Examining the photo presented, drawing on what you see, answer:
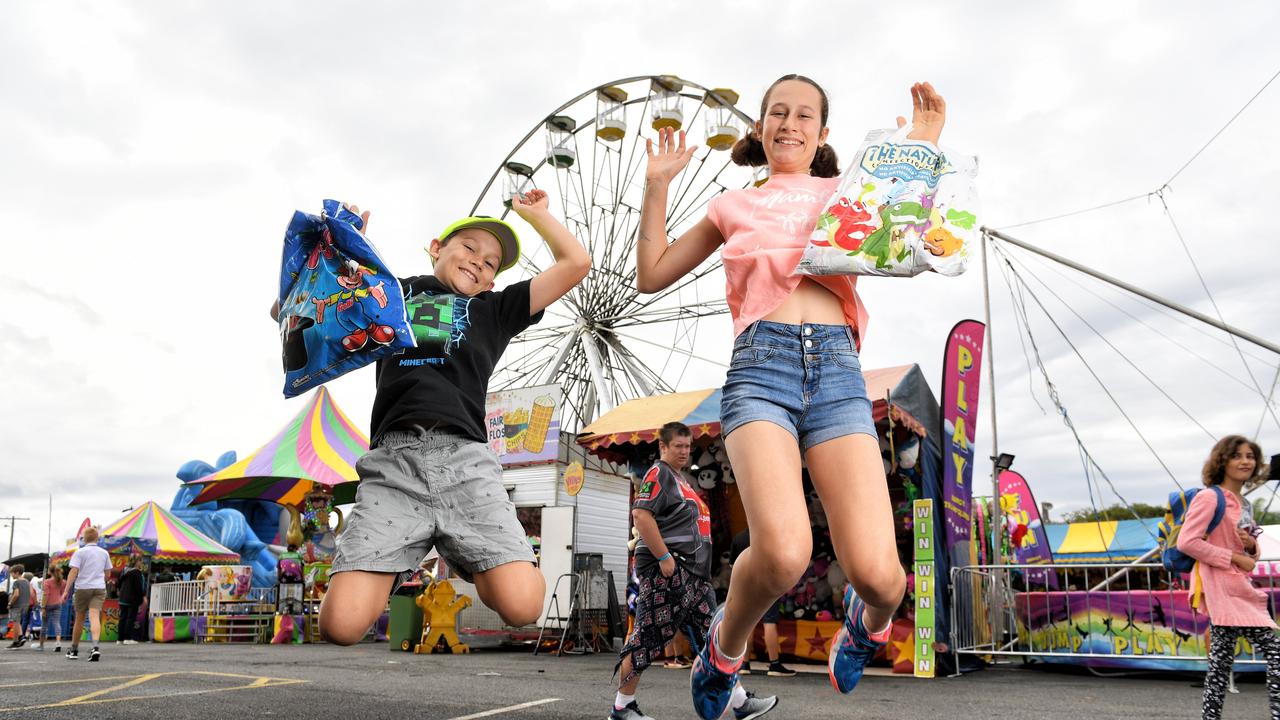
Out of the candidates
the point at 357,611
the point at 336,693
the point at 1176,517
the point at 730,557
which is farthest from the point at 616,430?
the point at 357,611

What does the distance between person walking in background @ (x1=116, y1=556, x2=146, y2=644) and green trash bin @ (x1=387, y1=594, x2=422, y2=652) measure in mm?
6674

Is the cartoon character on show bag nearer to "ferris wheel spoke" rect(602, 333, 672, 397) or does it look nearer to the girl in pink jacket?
the girl in pink jacket

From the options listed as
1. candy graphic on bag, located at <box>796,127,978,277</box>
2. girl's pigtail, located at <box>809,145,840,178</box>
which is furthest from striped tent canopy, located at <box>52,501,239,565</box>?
candy graphic on bag, located at <box>796,127,978,277</box>

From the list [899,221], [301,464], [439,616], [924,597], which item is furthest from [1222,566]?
[301,464]

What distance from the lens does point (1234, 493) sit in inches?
167

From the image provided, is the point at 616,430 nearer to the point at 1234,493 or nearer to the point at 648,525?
the point at 648,525

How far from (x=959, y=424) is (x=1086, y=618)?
1895mm

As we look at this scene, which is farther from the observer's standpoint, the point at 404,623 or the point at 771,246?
the point at 404,623

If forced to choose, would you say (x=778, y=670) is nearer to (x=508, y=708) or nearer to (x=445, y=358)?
(x=508, y=708)

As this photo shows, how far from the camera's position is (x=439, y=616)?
11.3m

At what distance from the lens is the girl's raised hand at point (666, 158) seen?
9.21 feet

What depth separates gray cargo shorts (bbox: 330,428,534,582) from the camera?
112 inches

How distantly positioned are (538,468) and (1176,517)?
1140 cm

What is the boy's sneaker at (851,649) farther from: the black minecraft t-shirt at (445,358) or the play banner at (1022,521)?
the play banner at (1022,521)
